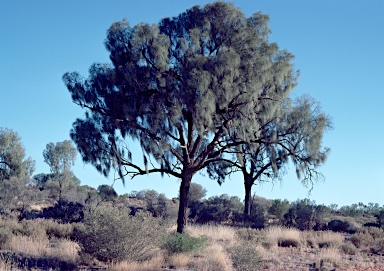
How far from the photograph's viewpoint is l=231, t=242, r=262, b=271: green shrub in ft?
42.2

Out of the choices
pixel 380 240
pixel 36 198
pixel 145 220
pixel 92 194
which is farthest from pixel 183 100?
pixel 36 198

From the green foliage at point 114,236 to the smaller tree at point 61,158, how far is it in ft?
128

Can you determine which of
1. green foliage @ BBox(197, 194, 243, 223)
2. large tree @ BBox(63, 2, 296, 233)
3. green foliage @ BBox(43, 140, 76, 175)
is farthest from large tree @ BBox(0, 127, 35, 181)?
large tree @ BBox(63, 2, 296, 233)

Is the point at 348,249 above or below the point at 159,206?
below

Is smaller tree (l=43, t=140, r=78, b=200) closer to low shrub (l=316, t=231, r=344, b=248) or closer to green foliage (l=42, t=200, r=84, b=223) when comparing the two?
green foliage (l=42, t=200, r=84, b=223)

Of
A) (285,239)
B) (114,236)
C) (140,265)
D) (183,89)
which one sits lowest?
(140,265)

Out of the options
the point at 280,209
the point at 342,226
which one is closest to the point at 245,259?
the point at 342,226

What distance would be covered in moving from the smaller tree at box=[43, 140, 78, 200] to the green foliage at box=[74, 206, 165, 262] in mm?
39020

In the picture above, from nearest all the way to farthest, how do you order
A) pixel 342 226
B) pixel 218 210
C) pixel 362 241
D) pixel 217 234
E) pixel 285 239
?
pixel 285 239 < pixel 362 241 < pixel 217 234 < pixel 342 226 < pixel 218 210

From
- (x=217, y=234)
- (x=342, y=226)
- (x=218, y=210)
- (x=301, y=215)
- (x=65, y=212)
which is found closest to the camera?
(x=217, y=234)

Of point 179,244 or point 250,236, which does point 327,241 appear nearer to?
point 250,236

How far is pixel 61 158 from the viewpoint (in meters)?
51.3

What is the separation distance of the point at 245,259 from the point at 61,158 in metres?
41.3

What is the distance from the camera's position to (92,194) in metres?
44.2
